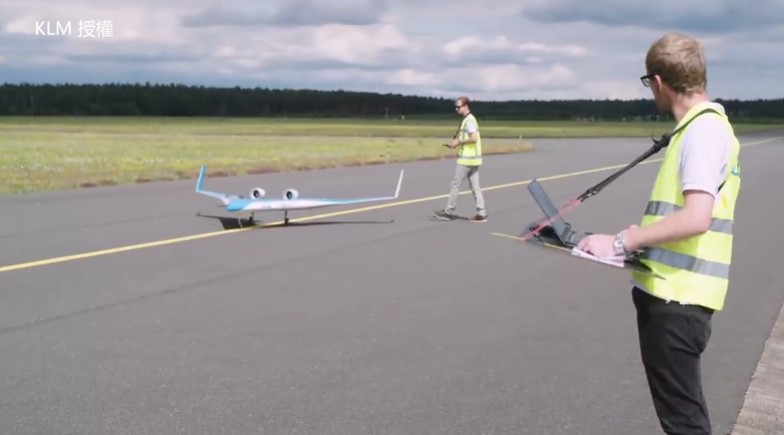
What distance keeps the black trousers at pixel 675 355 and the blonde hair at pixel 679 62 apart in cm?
80

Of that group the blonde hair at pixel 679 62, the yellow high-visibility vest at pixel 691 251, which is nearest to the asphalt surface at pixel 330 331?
the yellow high-visibility vest at pixel 691 251

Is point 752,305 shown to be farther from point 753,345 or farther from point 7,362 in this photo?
point 7,362

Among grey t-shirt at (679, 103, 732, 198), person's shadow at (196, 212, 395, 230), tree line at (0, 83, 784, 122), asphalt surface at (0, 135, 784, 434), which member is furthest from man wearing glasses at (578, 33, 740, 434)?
tree line at (0, 83, 784, 122)

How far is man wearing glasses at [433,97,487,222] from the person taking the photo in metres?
14.0

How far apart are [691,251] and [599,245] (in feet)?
1.14

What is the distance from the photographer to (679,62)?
319 centimetres

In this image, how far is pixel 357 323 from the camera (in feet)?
23.0

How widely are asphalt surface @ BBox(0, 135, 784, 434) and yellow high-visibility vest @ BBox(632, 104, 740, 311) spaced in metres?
1.64

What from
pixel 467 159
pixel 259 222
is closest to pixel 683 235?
pixel 259 222

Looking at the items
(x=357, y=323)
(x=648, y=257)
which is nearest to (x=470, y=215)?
(x=357, y=323)

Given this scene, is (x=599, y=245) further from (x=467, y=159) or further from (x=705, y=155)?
(x=467, y=159)

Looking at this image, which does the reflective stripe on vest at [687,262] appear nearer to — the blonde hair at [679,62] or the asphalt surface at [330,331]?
the blonde hair at [679,62]

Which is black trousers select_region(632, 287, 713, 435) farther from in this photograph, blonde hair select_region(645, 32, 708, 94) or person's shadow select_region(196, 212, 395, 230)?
person's shadow select_region(196, 212, 395, 230)

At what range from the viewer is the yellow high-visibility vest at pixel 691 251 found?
3.27 m
